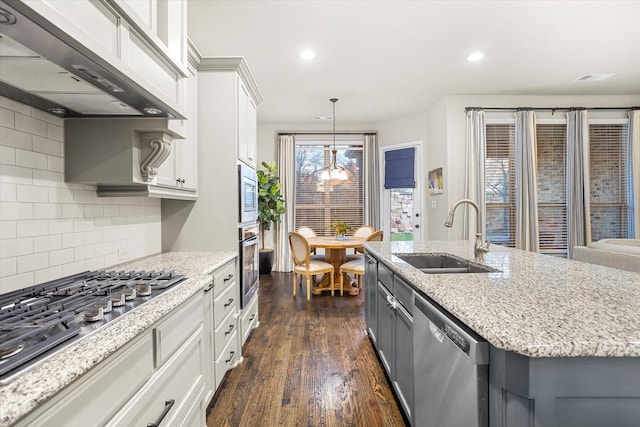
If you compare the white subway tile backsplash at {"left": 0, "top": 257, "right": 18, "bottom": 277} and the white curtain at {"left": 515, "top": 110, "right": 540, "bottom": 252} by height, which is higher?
the white curtain at {"left": 515, "top": 110, "right": 540, "bottom": 252}

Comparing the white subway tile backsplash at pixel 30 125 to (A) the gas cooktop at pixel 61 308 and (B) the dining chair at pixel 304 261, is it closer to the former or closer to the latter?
(A) the gas cooktop at pixel 61 308

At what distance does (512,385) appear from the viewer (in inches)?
30.4

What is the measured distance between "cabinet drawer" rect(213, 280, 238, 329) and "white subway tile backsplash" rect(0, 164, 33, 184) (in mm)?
1077

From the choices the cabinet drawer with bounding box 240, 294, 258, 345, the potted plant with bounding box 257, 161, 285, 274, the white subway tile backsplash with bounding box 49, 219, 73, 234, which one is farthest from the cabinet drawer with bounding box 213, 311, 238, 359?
the potted plant with bounding box 257, 161, 285, 274

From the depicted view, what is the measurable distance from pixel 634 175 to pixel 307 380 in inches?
220

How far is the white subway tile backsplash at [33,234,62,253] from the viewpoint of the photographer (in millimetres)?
1364

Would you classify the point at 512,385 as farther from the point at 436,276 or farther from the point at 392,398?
the point at 392,398

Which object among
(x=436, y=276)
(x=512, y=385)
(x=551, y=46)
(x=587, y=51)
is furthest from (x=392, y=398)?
(x=587, y=51)

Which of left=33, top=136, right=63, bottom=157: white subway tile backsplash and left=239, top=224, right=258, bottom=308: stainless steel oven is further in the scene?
left=239, top=224, right=258, bottom=308: stainless steel oven

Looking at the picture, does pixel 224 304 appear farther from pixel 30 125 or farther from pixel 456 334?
pixel 456 334

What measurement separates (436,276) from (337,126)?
509 cm

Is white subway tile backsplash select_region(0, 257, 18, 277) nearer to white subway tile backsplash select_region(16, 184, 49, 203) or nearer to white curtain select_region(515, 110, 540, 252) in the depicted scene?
white subway tile backsplash select_region(16, 184, 49, 203)

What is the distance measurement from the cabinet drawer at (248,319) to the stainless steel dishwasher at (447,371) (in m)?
1.56

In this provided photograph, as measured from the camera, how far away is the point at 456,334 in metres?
0.98
